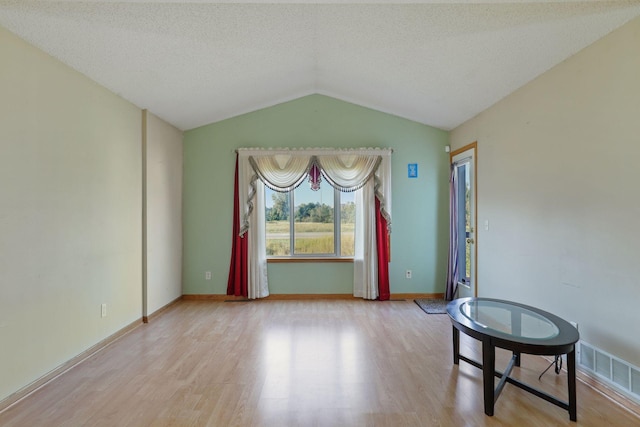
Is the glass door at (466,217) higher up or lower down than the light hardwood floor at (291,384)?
higher up

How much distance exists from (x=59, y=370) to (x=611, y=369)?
397cm

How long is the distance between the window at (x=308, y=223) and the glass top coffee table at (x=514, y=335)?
7.53 feet

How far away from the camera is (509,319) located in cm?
217

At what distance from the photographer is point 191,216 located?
4.39m

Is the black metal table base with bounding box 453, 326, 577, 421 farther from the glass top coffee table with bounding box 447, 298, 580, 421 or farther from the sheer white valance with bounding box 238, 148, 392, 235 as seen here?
the sheer white valance with bounding box 238, 148, 392, 235

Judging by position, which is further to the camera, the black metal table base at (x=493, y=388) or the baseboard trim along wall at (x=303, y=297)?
the baseboard trim along wall at (x=303, y=297)

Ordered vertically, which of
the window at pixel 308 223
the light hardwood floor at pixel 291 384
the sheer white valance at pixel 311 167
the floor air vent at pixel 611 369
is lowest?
the light hardwood floor at pixel 291 384

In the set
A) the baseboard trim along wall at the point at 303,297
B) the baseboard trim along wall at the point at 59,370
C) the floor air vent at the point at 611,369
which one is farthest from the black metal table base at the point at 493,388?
the baseboard trim along wall at the point at 59,370

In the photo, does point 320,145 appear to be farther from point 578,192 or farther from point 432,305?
point 578,192

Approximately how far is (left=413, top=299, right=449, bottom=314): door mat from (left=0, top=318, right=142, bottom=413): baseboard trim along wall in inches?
135

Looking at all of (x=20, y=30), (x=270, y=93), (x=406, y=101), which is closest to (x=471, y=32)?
(x=406, y=101)

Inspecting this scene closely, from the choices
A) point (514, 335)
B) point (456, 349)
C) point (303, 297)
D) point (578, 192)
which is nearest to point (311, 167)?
point (303, 297)

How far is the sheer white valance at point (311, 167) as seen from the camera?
4.27 metres

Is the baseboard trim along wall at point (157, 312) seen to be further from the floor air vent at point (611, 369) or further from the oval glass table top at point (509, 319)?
the floor air vent at point (611, 369)
